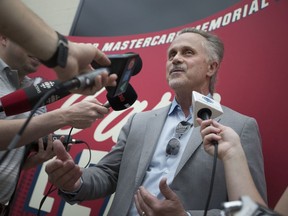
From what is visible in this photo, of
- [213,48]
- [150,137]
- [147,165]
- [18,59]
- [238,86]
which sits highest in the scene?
[213,48]

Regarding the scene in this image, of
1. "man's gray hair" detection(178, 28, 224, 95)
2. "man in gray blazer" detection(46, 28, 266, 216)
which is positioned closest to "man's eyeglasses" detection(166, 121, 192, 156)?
"man in gray blazer" detection(46, 28, 266, 216)

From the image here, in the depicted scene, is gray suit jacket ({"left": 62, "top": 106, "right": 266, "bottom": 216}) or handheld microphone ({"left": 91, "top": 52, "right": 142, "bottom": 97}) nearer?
handheld microphone ({"left": 91, "top": 52, "right": 142, "bottom": 97})

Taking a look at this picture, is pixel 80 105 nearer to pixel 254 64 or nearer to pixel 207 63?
pixel 207 63

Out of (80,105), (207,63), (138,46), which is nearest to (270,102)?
(207,63)

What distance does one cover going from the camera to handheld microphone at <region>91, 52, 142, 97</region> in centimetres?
85

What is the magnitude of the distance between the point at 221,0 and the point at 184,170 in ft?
3.18

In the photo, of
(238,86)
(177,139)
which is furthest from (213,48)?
(177,139)

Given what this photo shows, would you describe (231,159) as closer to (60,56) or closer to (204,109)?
(204,109)

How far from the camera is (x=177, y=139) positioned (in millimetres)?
1236

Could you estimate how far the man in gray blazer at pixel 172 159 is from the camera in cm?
105

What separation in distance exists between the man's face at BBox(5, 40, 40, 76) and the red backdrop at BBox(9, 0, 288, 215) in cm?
54

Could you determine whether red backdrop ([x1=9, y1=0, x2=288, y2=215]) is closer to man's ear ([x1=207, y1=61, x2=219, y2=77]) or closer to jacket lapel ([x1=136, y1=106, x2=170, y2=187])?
man's ear ([x1=207, y1=61, x2=219, y2=77])

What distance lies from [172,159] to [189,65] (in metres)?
0.42

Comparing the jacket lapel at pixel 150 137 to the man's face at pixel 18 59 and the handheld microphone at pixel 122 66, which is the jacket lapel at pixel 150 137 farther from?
the man's face at pixel 18 59
